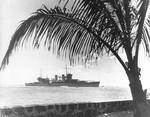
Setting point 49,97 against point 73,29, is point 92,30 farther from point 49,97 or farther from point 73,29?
point 49,97

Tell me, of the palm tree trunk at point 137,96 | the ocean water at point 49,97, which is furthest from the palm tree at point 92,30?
the ocean water at point 49,97

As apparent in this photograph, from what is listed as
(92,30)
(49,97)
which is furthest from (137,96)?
(49,97)

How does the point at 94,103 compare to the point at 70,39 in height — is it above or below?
below

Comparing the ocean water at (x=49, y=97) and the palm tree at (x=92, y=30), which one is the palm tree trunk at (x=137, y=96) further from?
the ocean water at (x=49, y=97)

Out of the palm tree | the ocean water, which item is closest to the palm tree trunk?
the palm tree

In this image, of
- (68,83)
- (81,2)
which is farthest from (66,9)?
(68,83)

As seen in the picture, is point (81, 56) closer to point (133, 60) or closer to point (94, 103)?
point (133, 60)

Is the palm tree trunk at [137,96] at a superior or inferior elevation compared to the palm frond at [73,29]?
inferior

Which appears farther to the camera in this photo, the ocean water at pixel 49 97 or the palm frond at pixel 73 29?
the ocean water at pixel 49 97

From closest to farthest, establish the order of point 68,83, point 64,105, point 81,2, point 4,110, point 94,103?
point 81,2
point 4,110
point 64,105
point 94,103
point 68,83
